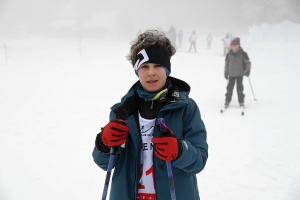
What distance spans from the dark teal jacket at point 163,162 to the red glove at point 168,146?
148mm

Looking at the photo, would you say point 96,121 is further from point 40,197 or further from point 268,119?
point 268,119

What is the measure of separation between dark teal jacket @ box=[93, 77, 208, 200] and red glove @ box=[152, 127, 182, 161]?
15 cm

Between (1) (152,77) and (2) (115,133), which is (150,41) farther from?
(2) (115,133)

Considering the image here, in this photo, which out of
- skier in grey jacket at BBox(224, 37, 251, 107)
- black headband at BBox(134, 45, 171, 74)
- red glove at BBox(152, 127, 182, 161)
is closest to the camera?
red glove at BBox(152, 127, 182, 161)

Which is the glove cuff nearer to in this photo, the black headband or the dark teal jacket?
the dark teal jacket

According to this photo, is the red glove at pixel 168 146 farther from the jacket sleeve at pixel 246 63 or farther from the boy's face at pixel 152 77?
the jacket sleeve at pixel 246 63

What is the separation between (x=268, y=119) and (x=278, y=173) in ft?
10.2

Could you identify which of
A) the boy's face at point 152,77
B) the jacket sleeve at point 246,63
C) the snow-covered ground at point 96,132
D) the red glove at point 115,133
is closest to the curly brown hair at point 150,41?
the boy's face at point 152,77

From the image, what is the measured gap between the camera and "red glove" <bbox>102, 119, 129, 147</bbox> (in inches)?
62.1

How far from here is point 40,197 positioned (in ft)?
12.3

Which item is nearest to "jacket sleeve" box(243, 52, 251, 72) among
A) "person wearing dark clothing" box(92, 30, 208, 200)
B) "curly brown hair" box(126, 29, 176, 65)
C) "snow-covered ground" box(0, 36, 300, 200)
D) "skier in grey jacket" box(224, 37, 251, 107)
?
"skier in grey jacket" box(224, 37, 251, 107)

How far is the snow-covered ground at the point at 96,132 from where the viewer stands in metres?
4.02

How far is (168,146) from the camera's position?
1478 mm

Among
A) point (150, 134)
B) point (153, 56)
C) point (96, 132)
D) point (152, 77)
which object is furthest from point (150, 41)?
point (96, 132)
